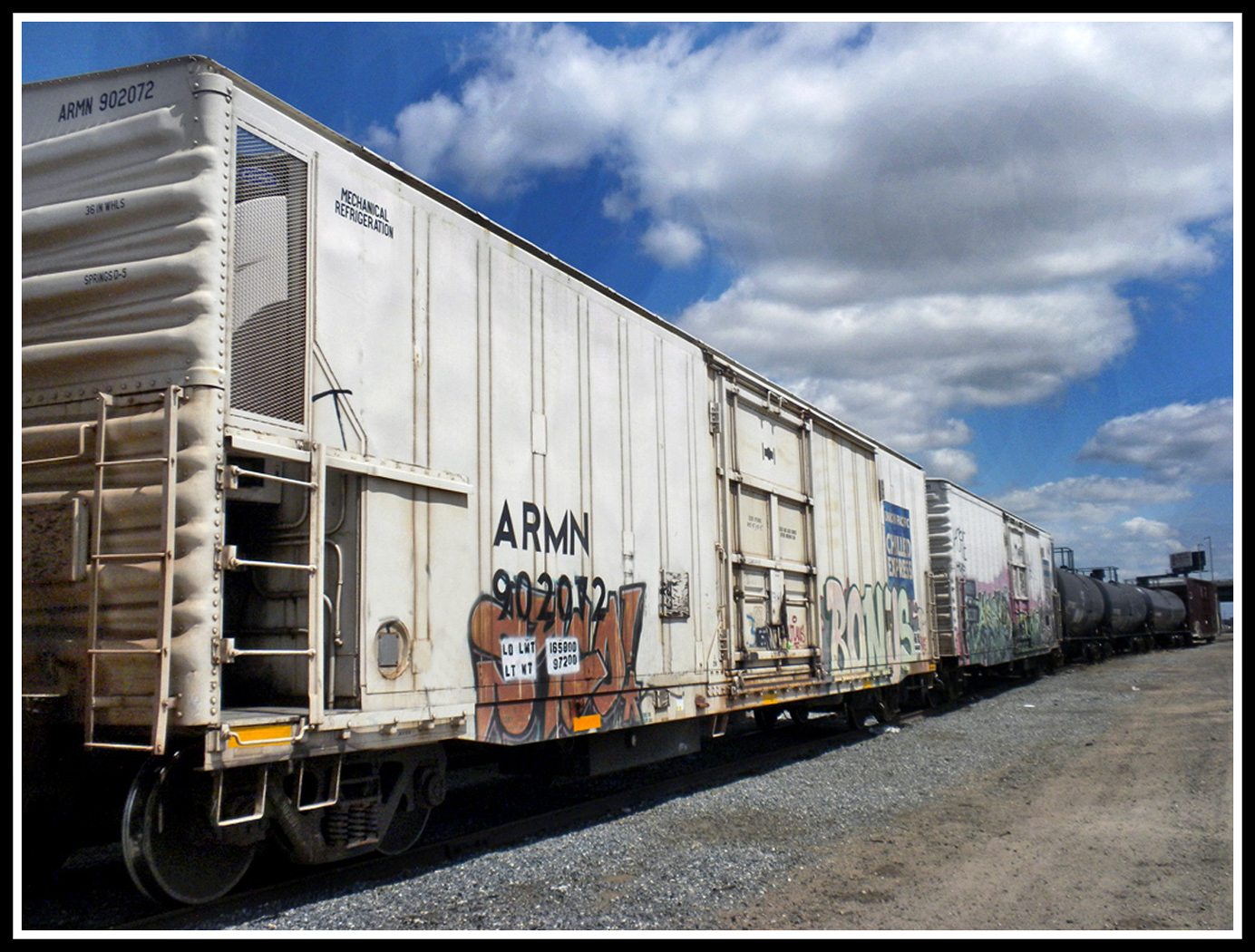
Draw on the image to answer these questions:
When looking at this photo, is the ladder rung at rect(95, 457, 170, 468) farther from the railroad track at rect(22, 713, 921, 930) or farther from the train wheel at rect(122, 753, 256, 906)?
the railroad track at rect(22, 713, 921, 930)

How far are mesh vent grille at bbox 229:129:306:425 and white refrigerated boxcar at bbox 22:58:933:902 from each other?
2 cm

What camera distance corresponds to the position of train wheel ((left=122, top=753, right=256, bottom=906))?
15.0 feet

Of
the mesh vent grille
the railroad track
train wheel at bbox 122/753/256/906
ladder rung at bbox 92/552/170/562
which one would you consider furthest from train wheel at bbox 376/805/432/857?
the mesh vent grille

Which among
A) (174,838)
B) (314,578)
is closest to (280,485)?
(314,578)

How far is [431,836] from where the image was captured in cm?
715

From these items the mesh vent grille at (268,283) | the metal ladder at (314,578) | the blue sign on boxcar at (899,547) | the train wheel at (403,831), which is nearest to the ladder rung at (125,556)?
the metal ladder at (314,578)

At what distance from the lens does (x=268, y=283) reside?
512cm

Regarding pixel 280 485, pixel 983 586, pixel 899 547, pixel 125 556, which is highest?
pixel 280 485

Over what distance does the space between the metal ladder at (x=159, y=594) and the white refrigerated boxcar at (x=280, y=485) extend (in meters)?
0.02

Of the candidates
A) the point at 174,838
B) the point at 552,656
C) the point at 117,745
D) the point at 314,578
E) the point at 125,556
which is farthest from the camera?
the point at 552,656

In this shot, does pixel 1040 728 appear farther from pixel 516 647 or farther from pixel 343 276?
pixel 343 276

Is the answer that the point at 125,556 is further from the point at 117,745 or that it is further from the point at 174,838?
→ the point at 174,838

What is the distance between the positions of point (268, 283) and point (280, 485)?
1111 mm

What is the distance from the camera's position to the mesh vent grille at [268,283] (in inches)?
195
